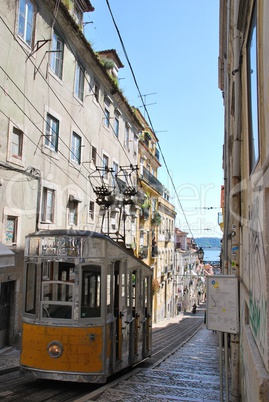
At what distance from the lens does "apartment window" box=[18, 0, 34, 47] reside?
12.7 meters

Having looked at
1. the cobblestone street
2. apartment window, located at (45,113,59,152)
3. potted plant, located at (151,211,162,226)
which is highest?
apartment window, located at (45,113,59,152)

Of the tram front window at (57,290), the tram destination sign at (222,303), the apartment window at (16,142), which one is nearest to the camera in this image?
the tram destination sign at (222,303)

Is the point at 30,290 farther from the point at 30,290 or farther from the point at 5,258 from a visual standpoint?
the point at 5,258

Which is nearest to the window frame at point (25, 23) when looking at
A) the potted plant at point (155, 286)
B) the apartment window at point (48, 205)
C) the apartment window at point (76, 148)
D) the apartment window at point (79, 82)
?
the apartment window at point (79, 82)

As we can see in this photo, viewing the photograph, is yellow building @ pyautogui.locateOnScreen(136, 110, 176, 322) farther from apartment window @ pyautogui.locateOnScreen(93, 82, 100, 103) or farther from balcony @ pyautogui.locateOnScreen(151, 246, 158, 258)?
apartment window @ pyautogui.locateOnScreen(93, 82, 100, 103)

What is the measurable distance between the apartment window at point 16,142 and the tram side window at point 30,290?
236 inches

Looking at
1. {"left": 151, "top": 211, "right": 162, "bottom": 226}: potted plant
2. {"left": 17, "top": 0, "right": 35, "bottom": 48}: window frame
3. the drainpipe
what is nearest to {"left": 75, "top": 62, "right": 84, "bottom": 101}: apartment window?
{"left": 17, "top": 0, "right": 35, "bottom": 48}: window frame

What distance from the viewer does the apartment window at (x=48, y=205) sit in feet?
46.9

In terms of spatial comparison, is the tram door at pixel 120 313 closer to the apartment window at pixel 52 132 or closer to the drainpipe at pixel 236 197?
the drainpipe at pixel 236 197

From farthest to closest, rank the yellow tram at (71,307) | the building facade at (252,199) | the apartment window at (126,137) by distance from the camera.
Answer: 1. the apartment window at (126,137)
2. the yellow tram at (71,307)
3. the building facade at (252,199)

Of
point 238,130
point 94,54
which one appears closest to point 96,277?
point 238,130

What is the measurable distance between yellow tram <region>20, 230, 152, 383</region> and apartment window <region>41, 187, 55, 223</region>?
6930 mm

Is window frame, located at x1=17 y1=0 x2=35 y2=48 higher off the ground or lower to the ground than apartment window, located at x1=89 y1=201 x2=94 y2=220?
higher

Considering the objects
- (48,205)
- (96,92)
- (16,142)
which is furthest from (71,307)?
(96,92)
